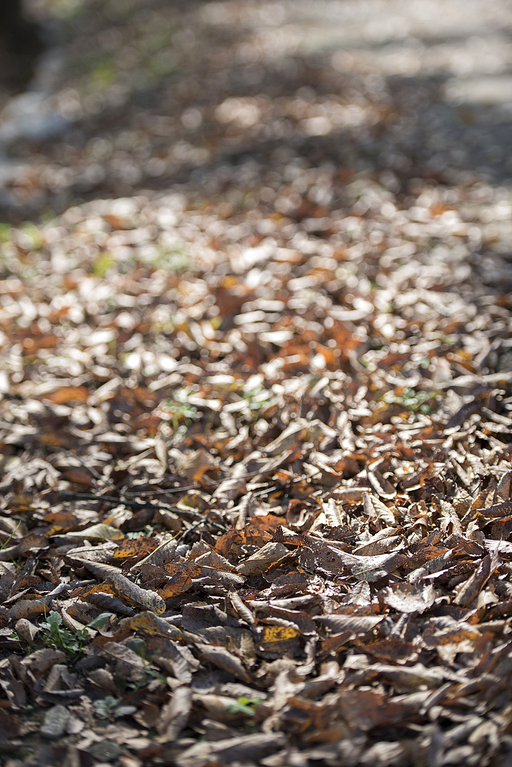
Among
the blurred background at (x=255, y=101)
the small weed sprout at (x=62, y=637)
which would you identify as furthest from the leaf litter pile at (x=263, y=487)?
the blurred background at (x=255, y=101)

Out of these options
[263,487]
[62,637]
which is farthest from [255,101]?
[62,637]

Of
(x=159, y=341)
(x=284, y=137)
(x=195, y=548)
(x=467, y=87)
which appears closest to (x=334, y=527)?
(x=195, y=548)

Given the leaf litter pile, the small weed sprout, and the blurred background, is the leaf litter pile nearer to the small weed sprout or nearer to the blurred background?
the small weed sprout

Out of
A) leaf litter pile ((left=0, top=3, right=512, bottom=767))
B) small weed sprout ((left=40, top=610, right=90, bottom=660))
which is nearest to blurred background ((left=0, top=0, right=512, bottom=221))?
leaf litter pile ((left=0, top=3, right=512, bottom=767))

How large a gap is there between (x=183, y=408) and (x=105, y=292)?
142cm

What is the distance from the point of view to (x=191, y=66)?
9.10 m

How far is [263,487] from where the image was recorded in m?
2.43

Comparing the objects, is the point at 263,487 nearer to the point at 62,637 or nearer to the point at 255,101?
the point at 62,637

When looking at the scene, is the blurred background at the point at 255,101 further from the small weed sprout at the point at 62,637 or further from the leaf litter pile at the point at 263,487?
the small weed sprout at the point at 62,637

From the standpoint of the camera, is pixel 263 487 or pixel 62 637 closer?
pixel 62 637

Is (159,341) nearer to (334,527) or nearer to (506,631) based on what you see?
(334,527)

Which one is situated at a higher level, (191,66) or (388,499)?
(191,66)

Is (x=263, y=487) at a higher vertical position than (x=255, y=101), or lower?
lower

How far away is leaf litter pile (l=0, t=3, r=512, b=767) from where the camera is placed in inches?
62.3
